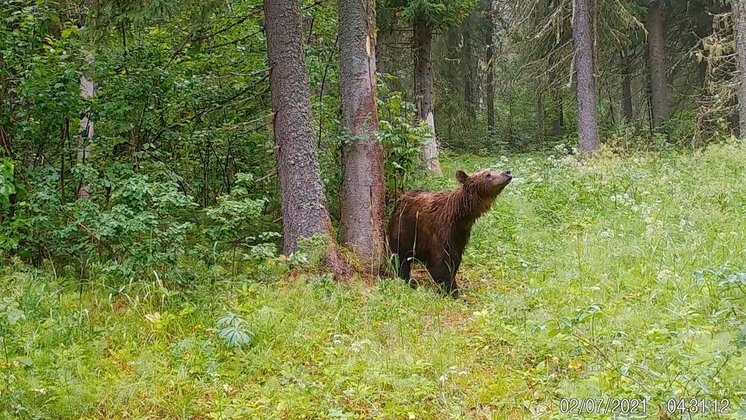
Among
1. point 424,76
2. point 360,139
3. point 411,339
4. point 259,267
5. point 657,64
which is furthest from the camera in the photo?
point 657,64

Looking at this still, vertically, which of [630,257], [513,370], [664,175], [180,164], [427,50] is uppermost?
[427,50]

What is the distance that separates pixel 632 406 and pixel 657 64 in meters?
18.7

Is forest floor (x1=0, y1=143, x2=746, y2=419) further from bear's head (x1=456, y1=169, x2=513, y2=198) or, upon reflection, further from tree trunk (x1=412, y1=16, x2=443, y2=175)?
tree trunk (x1=412, y1=16, x2=443, y2=175)

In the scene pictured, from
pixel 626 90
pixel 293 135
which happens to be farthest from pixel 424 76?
pixel 626 90

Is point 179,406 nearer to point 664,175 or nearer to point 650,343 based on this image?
point 650,343

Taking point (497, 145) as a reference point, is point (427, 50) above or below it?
above

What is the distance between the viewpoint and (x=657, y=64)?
19.1 meters

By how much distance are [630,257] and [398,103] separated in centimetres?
367

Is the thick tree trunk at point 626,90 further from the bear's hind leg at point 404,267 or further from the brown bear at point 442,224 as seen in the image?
the bear's hind leg at point 404,267

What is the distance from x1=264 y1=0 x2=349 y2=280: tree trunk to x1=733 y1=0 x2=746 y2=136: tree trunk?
34.9 feet

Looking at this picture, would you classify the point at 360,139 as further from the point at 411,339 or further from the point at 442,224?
the point at 411,339

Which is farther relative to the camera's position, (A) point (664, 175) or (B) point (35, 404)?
(A) point (664, 175)

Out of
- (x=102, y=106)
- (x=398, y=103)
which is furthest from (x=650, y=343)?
(x=102, y=106)

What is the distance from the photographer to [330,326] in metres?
5.11
